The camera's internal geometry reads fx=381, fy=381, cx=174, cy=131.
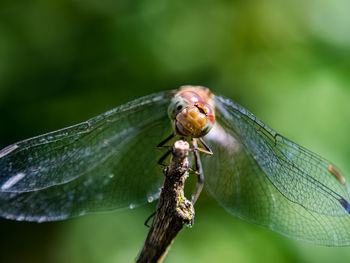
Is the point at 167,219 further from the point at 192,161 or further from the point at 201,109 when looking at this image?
the point at 192,161

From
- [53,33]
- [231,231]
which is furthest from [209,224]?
[53,33]

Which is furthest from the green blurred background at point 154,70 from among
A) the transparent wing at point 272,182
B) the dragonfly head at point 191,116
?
the dragonfly head at point 191,116

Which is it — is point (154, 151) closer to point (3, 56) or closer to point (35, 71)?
point (35, 71)

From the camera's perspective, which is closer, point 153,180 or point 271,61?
point 153,180

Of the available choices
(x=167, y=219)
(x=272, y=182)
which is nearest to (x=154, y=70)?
(x=272, y=182)

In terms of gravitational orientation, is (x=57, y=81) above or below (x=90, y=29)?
below

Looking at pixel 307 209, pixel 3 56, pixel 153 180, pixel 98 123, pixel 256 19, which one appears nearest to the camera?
pixel 307 209

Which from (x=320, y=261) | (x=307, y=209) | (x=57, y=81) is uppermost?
(x=57, y=81)
